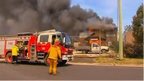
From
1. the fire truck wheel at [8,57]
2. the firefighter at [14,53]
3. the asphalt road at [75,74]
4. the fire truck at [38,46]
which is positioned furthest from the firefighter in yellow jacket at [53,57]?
the fire truck wheel at [8,57]

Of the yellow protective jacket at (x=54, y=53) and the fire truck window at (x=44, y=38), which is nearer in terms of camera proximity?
the yellow protective jacket at (x=54, y=53)

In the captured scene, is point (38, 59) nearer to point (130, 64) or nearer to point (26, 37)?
point (26, 37)

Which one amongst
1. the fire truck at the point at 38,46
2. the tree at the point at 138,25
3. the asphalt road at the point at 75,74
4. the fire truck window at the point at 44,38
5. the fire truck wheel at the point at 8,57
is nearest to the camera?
the asphalt road at the point at 75,74

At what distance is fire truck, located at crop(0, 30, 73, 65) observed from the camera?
2428 cm

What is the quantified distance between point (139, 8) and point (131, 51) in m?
3.87

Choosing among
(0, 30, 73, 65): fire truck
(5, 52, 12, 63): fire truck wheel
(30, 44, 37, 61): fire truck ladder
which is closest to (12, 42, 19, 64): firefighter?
(0, 30, 73, 65): fire truck

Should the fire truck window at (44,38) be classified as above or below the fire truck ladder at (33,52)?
above

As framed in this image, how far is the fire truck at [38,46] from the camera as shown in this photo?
24.3m

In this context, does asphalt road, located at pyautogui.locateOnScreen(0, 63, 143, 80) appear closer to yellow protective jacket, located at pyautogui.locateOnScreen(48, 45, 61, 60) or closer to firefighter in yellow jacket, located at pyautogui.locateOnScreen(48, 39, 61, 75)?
firefighter in yellow jacket, located at pyautogui.locateOnScreen(48, 39, 61, 75)

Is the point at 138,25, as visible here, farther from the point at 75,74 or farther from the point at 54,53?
the point at 54,53

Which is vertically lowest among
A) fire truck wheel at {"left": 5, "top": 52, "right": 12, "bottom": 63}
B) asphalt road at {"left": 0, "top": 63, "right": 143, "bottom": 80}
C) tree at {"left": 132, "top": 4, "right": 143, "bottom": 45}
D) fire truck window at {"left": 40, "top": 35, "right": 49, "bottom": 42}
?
asphalt road at {"left": 0, "top": 63, "right": 143, "bottom": 80}

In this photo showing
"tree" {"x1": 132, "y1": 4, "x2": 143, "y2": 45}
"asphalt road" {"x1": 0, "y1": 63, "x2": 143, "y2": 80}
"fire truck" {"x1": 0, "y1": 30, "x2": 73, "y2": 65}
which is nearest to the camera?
"asphalt road" {"x1": 0, "y1": 63, "x2": 143, "y2": 80}

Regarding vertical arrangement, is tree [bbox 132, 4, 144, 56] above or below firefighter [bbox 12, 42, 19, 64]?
above

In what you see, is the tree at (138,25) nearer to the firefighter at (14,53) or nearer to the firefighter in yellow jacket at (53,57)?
the firefighter at (14,53)
